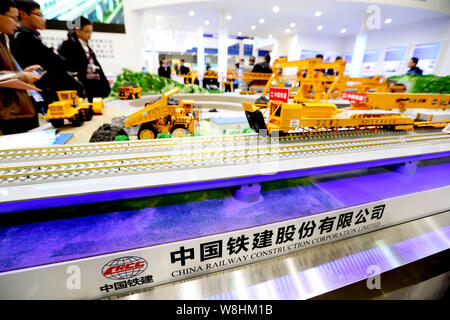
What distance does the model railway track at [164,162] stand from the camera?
79.3 inches

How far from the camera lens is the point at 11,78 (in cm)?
271

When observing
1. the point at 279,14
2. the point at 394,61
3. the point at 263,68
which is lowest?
the point at 263,68

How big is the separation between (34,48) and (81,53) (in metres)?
1.65

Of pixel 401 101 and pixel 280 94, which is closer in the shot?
pixel 280 94

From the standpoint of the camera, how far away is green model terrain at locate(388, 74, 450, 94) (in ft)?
27.2

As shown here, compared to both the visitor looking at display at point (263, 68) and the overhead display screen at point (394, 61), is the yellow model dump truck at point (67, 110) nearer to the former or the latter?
the visitor looking at display at point (263, 68)

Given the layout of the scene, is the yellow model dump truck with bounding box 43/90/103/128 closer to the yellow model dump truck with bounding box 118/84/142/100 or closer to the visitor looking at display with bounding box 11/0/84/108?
the visitor looking at display with bounding box 11/0/84/108

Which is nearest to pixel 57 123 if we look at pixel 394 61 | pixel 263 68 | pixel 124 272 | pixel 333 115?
pixel 124 272

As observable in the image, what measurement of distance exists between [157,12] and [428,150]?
16.2 metres

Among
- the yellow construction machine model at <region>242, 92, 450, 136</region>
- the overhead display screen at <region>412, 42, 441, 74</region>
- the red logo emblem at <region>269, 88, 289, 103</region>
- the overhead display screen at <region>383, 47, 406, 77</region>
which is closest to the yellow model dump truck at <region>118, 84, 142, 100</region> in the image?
the yellow construction machine model at <region>242, 92, 450, 136</region>

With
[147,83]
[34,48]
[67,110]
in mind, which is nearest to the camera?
[34,48]

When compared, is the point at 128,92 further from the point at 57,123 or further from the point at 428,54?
the point at 428,54
